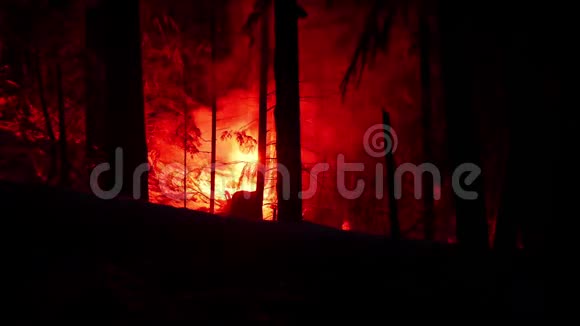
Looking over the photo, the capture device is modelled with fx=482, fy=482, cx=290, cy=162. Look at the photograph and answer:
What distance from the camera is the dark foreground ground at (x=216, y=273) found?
4137 mm

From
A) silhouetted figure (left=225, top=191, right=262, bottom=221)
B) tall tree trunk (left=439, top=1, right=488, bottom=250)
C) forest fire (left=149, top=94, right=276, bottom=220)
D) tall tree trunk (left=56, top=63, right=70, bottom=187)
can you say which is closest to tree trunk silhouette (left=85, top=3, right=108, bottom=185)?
tall tree trunk (left=56, top=63, right=70, bottom=187)

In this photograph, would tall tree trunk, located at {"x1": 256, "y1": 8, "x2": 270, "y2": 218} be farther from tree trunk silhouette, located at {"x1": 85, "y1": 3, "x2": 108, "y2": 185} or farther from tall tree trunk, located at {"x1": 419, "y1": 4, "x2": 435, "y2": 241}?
tree trunk silhouette, located at {"x1": 85, "y1": 3, "x2": 108, "y2": 185}

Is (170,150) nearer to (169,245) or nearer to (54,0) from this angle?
(54,0)

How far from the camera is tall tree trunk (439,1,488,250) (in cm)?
927

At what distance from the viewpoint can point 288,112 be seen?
10.6 metres

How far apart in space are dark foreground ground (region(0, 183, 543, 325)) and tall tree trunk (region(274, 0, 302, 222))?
11.7 feet

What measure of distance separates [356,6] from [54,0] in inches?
516

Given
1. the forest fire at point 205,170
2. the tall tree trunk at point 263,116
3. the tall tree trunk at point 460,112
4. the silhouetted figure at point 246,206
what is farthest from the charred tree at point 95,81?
the tall tree trunk at point 460,112

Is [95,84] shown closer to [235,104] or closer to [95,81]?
[95,81]

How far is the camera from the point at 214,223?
21.2ft

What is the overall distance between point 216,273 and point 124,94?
21.1 feet

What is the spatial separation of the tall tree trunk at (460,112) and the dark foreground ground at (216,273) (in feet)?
8.38

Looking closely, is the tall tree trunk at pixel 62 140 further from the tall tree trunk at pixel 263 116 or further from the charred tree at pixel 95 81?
the tall tree trunk at pixel 263 116

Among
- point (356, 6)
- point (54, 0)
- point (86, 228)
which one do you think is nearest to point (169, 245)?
point (86, 228)
